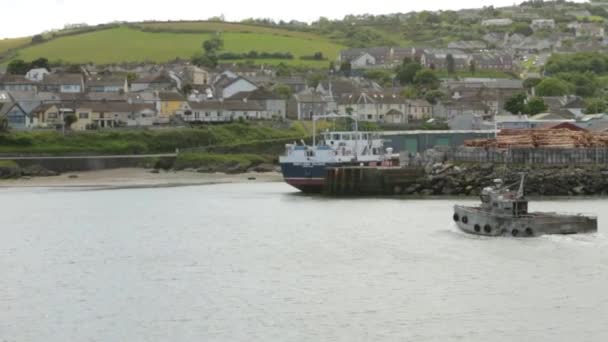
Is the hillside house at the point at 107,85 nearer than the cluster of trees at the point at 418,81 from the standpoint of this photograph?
Yes

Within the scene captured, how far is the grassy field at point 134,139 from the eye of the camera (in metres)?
77.9

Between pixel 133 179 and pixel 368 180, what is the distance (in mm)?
17998

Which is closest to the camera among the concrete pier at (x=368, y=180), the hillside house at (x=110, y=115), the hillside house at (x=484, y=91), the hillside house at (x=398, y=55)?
the concrete pier at (x=368, y=180)

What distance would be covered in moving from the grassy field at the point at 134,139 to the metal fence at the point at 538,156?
25849mm

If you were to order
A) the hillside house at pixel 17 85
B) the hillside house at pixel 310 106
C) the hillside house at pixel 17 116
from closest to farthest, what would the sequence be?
the hillside house at pixel 17 116 < the hillside house at pixel 17 85 < the hillside house at pixel 310 106

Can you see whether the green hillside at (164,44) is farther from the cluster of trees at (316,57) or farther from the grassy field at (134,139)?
the grassy field at (134,139)

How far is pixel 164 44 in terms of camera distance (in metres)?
153

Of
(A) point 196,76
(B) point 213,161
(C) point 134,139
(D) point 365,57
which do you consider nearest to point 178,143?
(C) point 134,139

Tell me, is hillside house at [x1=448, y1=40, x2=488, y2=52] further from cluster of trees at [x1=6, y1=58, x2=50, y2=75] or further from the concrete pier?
the concrete pier

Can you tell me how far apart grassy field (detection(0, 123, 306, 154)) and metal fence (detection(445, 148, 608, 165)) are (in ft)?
84.8

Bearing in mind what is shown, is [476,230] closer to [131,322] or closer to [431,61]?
[131,322]

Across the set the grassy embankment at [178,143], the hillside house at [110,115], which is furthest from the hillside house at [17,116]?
the grassy embankment at [178,143]

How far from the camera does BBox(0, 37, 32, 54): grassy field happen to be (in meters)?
153

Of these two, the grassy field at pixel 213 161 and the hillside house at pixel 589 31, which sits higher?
the hillside house at pixel 589 31
